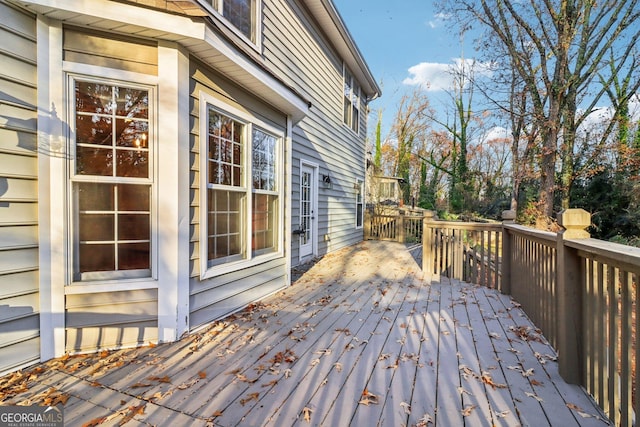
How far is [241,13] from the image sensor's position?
4.27 metres

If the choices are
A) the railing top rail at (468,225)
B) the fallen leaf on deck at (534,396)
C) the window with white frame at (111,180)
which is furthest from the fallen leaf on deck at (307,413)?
the railing top rail at (468,225)

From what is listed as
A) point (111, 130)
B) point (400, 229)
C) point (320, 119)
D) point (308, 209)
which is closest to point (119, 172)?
point (111, 130)

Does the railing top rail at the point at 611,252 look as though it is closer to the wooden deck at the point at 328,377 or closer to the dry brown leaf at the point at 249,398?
the wooden deck at the point at 328,377

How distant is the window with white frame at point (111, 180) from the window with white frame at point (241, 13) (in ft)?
6.51

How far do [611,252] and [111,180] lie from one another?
347 centimetres

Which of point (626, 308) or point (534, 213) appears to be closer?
point (626, 308)

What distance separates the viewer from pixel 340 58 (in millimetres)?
8047

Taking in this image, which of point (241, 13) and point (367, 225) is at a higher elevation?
point (241, 13)

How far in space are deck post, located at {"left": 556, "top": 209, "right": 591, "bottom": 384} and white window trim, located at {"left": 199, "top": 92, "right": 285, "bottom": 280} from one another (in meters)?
2.96

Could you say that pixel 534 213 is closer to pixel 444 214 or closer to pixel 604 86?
pixel 604 86

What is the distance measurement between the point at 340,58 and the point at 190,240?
7099mm

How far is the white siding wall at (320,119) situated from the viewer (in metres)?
5.24

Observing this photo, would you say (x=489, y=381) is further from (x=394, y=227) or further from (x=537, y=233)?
(x=394, y=227)

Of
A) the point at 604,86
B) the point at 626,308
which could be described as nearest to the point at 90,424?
the point at 626,308
